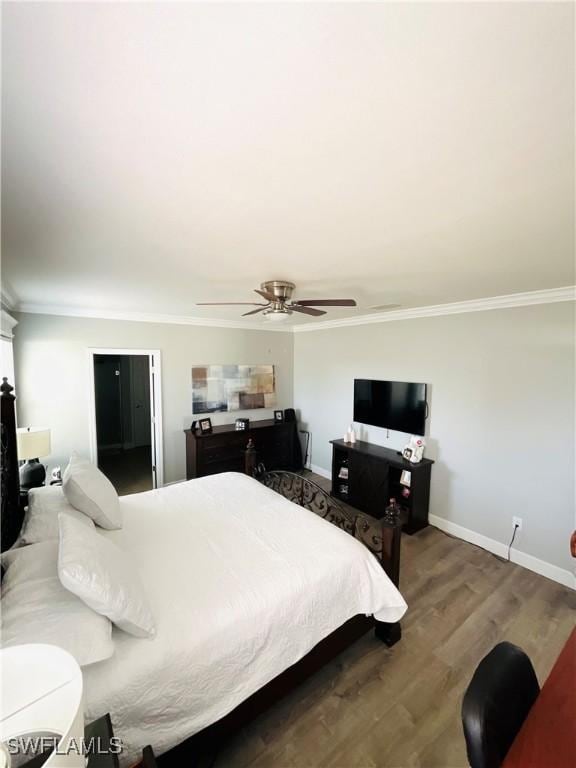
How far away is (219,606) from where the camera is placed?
1.51m

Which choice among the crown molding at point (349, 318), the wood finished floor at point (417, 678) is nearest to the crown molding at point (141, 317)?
the crown molding at point (349, 318)

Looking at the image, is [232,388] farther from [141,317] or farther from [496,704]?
[496,704]

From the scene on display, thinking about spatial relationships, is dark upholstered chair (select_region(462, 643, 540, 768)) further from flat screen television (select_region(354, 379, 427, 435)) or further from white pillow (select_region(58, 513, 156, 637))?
flat screen television (select_region(354, 379, 427, 435))

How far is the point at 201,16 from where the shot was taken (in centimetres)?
61

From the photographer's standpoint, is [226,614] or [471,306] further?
[471,306]

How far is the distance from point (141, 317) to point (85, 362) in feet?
2.87

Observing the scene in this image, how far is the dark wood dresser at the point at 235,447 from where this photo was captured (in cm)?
435

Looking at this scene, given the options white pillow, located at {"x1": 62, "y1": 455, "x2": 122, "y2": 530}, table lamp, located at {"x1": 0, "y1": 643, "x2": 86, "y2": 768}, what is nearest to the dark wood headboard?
white pillow, located at {"x1": 62, "y1": 455, "x2": 122, "y2": 530}

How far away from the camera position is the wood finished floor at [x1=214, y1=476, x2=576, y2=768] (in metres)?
1.54

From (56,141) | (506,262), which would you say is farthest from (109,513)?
(506,262)

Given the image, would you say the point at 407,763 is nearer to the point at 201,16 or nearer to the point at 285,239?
the point at 285,239

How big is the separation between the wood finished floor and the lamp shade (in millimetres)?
2432

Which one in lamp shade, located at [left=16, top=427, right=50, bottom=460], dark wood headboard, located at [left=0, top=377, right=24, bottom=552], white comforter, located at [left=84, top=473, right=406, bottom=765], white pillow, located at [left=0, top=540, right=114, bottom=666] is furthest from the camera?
lamp shade, located at [left=16, top=427, right=50, bottom=460]

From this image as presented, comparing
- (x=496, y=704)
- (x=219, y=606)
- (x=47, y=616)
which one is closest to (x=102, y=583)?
(x=47, y=616)
